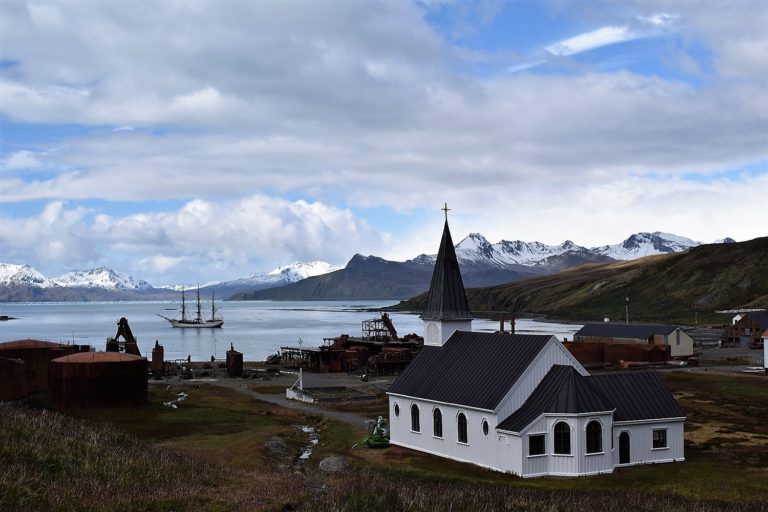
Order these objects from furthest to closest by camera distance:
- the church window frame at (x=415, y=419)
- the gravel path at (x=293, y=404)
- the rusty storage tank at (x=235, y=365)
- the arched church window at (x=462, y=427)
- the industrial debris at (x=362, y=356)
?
the industrial debris at (x=362, y=356), the rusty storage tank at (x=235, y=365), the gravel path at (x=293, y=404), the church window frame at (x=415, y=419), the arched church window at (x=462, y=427)

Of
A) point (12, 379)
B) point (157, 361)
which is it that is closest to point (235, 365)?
point (157, 361)

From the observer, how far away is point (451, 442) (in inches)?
1736

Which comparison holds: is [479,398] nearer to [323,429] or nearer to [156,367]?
[323,429]

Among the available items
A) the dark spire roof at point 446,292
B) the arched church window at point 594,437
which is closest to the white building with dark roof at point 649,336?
the dark spire roof at point 446,292

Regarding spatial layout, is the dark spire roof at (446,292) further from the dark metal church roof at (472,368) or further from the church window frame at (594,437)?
the church window frame at (594,437)

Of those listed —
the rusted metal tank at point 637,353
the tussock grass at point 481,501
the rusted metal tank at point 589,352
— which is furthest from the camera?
the rusted metal tank at point 589,352

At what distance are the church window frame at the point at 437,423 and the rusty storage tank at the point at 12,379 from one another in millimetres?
37432

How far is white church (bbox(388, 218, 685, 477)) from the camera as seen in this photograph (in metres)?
39.2

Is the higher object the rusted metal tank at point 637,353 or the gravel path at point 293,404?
the rusted metal tank at point 637,353

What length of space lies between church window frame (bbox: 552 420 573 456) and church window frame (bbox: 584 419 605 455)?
85 cm

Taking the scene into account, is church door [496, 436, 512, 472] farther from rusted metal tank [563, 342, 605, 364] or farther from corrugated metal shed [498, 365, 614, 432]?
rusted metal tank [563, 342, 605, 364]

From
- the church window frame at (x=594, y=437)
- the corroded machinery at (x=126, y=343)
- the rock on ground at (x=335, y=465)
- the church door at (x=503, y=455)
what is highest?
the corroded machinery at (x=126, y=343)

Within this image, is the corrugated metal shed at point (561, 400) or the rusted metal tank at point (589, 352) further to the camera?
the rusted metal tank at point (589, 352)

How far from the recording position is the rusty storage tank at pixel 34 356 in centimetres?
7388
